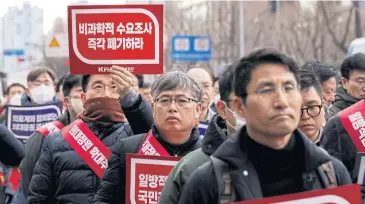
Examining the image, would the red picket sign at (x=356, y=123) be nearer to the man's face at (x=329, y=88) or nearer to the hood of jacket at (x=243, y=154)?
the man's face at (x=329, y=88)

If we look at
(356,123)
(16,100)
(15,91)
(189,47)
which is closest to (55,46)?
(189,47)

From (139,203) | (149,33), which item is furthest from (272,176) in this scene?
(149,33)

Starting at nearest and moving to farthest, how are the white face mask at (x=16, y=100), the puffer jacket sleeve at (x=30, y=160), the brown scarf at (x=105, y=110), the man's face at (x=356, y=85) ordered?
the brown scarf at (x=105, y=110)
the puffer jacket sleeve at (x=30, y=160)
the man's face at (x=356, y=85)
the white face mask at (x=16, y=100)

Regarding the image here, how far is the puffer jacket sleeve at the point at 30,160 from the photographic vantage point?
7438 mm

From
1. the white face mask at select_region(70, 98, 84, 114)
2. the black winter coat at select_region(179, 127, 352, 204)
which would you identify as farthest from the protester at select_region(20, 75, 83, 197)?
the black winter coat at select_region(179, 127, 352, 204)

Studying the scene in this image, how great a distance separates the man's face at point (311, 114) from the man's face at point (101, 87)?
1.38 m

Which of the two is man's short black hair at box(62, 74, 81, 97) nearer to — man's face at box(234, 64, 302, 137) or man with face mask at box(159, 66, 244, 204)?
man with face mask at box(159, 66, 244, 204)

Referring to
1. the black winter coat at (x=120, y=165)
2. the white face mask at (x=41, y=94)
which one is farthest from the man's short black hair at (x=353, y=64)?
the white face mask at (x=41, y=94)

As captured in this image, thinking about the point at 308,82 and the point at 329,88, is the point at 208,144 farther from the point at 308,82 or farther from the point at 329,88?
the point at 329,88

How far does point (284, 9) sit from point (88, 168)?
41968 millimetres

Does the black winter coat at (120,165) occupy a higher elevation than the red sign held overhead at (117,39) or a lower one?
lower

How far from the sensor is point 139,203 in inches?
233

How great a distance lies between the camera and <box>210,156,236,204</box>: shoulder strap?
3.90 metres

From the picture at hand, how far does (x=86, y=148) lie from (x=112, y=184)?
774mm
